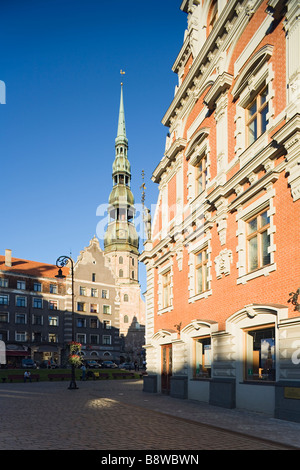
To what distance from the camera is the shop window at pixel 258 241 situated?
15.1m

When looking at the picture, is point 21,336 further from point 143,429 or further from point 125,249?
point 143,429

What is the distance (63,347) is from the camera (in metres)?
68.6

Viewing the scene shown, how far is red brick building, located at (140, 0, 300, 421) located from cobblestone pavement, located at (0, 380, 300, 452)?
1.55m

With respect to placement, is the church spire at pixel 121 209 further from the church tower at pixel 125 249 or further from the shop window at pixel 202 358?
the shop window at pixel 202 358

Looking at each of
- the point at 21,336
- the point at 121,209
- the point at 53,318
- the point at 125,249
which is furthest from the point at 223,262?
the point at 121,209

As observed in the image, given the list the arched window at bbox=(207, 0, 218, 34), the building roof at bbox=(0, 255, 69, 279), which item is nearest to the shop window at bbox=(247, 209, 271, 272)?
the arched window at bbox=(207, 0, 218, 34)

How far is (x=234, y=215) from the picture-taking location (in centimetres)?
1725

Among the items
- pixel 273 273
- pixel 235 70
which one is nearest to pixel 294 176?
pixel 273 273

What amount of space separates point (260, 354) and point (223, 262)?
382 centimetres

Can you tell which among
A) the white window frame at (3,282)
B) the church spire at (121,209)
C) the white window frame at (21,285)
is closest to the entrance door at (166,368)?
the white window frame at (3,282)

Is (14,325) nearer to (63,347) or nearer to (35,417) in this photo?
(63,347)

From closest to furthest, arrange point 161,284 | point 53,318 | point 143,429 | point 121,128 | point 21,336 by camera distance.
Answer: point 143,429 < point 161,284 < point 21,336 < point 53,318 < point 121,128

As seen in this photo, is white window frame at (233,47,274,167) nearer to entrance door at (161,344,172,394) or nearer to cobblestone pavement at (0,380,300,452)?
cobblestone pavement at (0,380,300,452)
